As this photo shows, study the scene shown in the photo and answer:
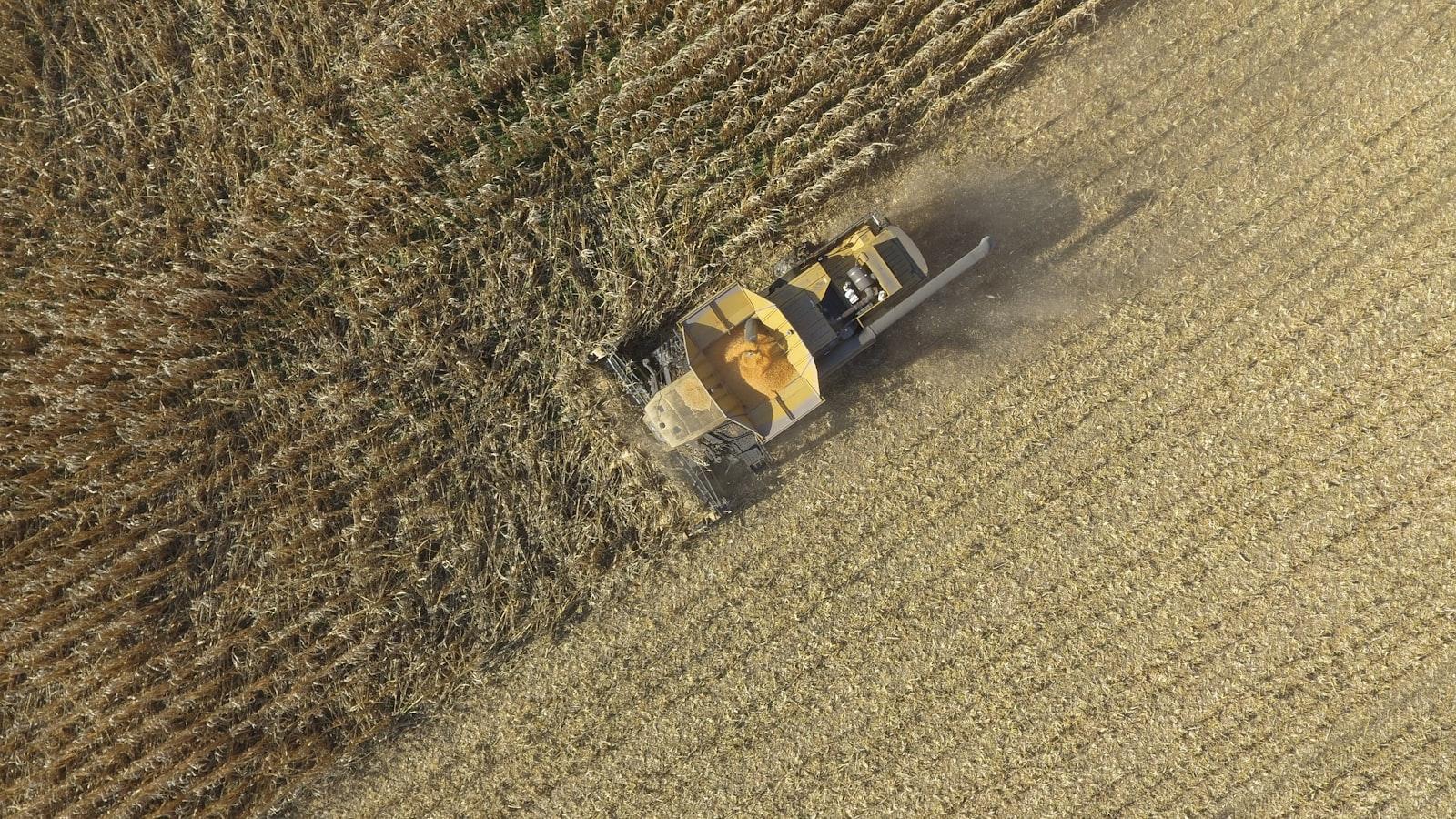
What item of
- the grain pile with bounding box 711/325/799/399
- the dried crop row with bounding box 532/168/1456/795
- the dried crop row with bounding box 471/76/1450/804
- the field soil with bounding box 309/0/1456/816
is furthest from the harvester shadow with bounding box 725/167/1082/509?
the dried crop row with bounding box 532/168/1456/795

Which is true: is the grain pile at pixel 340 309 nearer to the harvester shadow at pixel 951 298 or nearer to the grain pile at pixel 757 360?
the harvester shadow at pixel 951 298

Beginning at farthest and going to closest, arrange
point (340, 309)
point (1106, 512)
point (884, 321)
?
point (1106, 512), point (340, 309), point (884, 321)

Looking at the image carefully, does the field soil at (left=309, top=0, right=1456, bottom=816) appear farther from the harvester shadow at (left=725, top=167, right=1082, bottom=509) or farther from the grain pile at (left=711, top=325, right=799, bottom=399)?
the grain pile at (left=711, top=325, right=799, bottom=399)

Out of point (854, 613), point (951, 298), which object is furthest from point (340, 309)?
point (951, 298)

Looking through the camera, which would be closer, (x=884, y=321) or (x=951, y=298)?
(x=884, y=321)

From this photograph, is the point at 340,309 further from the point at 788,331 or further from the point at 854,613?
the point at 854,613

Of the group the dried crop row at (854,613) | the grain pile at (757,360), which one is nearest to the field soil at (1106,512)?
the dried crop row at (854,613)

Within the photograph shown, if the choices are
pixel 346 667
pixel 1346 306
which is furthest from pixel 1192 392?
pixel 346 667
